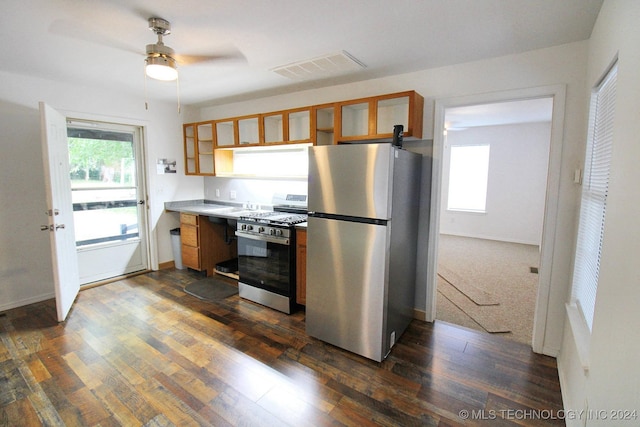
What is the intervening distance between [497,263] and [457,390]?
11.6 ft

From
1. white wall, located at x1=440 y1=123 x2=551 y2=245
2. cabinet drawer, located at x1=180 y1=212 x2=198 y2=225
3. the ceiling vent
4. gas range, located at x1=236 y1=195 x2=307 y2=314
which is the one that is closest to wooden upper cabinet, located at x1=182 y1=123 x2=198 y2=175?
cabinet drawer, located at x1=180 y1=212 x2=198 y2=225

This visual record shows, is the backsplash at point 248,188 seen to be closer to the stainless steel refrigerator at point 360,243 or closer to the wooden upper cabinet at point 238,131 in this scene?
the wooden upper cabinet at point 238,131

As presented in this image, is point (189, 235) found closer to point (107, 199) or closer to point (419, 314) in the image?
point (107, 199)

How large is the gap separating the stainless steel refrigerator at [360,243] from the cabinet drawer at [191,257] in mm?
2161

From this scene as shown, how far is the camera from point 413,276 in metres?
2.91

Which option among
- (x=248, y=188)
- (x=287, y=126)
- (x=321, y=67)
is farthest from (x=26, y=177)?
(x=321, y=67)

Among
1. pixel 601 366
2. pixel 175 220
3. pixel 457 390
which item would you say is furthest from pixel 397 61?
pixel 175 220

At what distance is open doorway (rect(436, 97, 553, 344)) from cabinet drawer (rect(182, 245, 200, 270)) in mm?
3118

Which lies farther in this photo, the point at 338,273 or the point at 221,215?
the point at 221,215

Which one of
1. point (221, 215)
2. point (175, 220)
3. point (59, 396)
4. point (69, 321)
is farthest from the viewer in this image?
point (175, 220)

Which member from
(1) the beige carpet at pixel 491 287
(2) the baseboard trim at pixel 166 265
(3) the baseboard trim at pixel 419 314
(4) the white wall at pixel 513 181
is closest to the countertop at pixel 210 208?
(2) the baseboard trim at pixel 166 265

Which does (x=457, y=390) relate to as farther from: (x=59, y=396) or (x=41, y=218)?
(x=41, y=218)

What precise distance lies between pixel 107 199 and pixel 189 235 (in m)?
1.14

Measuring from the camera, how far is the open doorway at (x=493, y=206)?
3764 mm
